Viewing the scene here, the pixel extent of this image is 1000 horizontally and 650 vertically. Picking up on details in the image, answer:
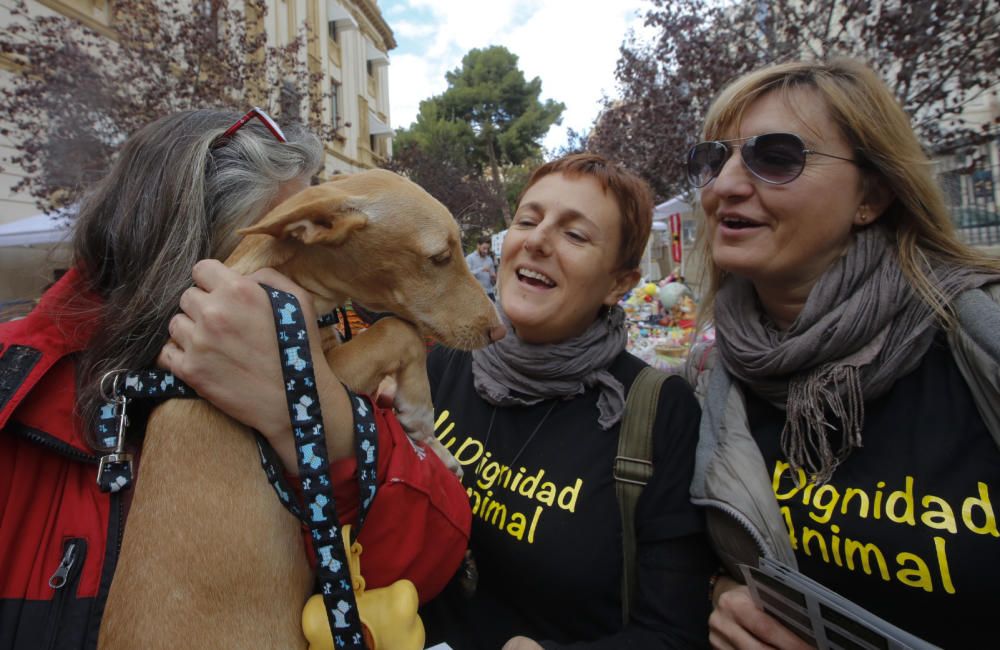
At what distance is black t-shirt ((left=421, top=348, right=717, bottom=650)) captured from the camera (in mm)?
1580

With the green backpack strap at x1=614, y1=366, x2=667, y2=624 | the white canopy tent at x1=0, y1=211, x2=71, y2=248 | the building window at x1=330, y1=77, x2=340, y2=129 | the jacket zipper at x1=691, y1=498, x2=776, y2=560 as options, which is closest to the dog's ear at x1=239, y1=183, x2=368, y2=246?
the green backpack strap at x1=614, y1=366, x2=667, y2=624

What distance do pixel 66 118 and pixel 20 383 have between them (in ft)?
31.0

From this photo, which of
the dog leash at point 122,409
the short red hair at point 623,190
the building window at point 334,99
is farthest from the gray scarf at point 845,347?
the building window at point 334,99

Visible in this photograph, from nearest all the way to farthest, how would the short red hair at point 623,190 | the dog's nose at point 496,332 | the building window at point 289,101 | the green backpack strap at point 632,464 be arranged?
the green backpack strap at point 632,464 → the dog's nose at point 496,332 → the short red hair at point 623,190 → the building window at point 289,101

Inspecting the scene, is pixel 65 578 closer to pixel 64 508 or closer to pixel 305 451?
pixel 64 508

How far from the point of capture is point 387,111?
3031 cm

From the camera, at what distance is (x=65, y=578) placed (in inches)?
45.8

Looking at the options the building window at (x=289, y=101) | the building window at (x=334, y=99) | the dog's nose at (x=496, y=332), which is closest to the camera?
the dog's nose at (x=496, y=332)

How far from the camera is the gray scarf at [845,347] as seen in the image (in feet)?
4.87

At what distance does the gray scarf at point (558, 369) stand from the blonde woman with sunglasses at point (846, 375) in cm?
36

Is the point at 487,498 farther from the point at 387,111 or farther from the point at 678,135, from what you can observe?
the point at 387,111

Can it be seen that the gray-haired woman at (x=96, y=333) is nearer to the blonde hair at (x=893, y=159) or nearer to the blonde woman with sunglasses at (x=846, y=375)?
the blonde woman with sunglasses at (x=846, y=375)

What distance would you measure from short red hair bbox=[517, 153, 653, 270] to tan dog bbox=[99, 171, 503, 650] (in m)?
0.61

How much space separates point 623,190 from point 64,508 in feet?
6.34
